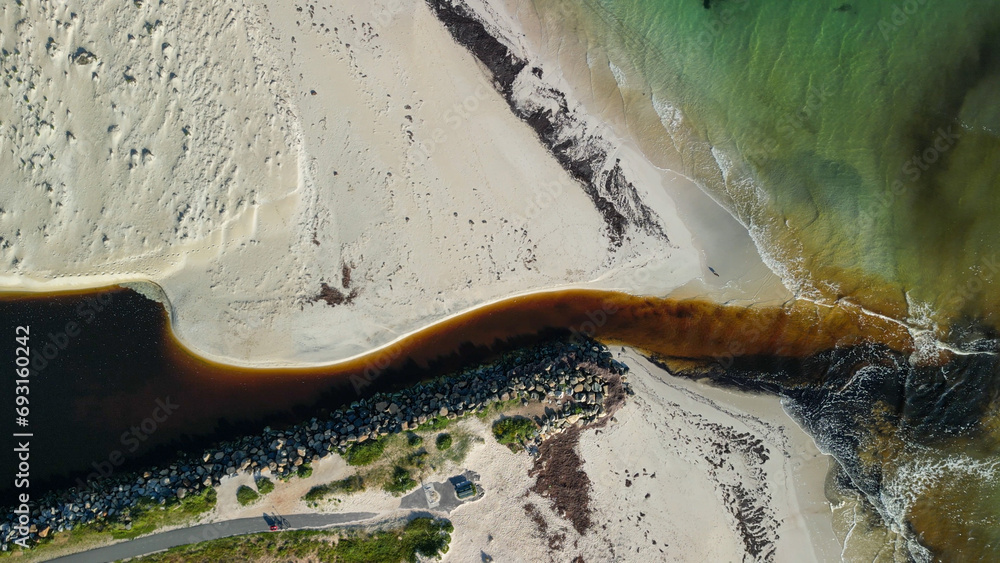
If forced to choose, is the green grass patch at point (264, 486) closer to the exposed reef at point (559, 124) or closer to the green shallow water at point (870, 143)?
the exposed reef at point (559, 124)

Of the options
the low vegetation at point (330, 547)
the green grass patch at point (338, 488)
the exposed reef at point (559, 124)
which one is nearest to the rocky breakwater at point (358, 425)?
the green grass patch at point (338, 488)

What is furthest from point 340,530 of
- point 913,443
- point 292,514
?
point 913,443

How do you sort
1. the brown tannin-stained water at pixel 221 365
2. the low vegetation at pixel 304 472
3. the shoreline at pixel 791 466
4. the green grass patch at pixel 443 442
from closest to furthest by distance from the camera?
1. the low vegetation at pixel 304 472
2. the green grass patch at pixel 443 442
3. the brown tannin-stained water at pixel 221 365
4. the shoreline at pixel 791 466

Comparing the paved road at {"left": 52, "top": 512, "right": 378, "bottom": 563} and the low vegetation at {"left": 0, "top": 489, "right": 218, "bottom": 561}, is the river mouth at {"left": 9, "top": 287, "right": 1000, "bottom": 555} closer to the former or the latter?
the low vegetation at {"left": 0, "top": 489, "right": 218, "bottom": 561}

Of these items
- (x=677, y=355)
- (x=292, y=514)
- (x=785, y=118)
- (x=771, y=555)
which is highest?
(x=785, y=118)

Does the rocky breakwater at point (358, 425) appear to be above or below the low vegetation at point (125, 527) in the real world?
above

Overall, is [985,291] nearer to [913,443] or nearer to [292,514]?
[913,443]
